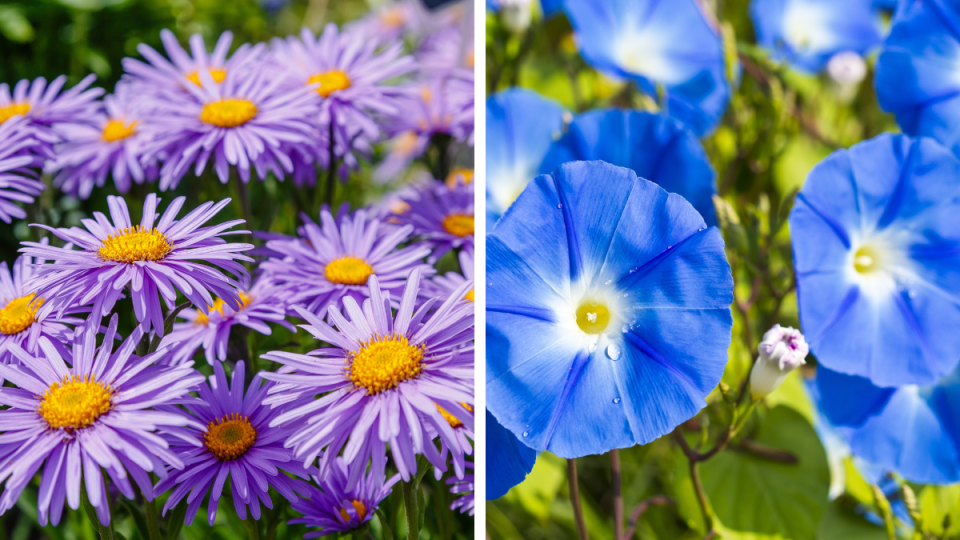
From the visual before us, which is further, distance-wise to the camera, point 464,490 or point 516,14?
point 516,14

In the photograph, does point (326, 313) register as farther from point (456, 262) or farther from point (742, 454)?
point (742, 454)

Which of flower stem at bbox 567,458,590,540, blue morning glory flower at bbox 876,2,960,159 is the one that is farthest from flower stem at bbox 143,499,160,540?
blue morning glory flower at bbox 876,2,960,159

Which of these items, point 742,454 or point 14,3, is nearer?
point 742,454

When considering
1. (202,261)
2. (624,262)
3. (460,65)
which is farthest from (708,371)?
(460,65)

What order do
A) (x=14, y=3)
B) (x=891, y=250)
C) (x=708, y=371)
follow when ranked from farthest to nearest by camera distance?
(x=14, y=3) < (x=891, y=250) < (x=708, y=371)

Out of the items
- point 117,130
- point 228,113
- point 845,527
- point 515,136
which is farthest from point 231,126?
point 845,527

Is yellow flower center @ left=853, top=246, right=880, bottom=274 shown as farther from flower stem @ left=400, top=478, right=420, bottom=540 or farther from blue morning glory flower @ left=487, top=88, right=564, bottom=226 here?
flower stem @ left=400, top=478, right=420, bottom=540

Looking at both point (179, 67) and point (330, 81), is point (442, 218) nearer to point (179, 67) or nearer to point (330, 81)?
point (330, 81)
